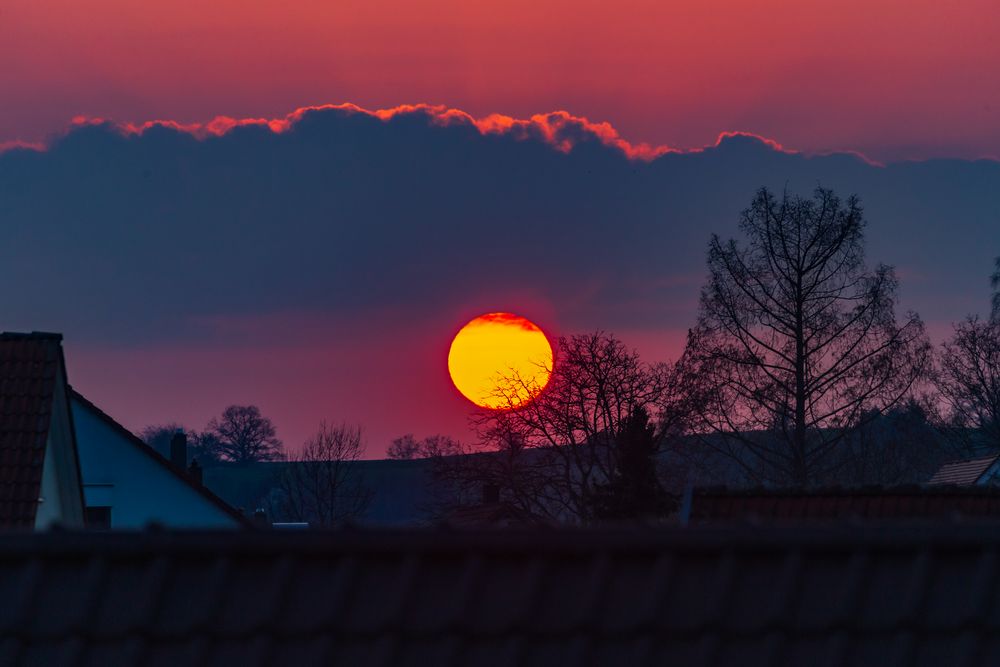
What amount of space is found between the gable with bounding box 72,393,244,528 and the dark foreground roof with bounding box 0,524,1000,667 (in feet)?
84.7

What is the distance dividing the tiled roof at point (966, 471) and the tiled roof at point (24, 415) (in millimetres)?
27107

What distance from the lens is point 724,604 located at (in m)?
3.19

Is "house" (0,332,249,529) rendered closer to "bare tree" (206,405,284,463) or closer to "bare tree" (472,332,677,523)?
"bare tree" (472,332,677,523)

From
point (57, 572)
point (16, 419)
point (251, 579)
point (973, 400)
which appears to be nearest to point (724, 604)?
point (251, 579)

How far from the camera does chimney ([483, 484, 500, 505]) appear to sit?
153 ft

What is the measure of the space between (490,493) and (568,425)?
4.42m

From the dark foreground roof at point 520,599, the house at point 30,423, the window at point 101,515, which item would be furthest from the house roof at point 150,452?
the dark foreground roof at point 520,599

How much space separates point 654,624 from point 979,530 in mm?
995

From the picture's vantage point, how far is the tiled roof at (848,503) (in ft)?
51.4

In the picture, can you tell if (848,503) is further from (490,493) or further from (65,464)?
(490,493)

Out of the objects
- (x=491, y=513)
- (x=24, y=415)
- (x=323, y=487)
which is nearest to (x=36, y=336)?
(x=24, y=415)

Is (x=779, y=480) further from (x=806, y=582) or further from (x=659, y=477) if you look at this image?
(x=806, y=582)

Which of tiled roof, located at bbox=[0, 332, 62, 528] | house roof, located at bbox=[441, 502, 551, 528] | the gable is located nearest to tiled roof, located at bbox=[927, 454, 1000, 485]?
house roof, located at bbox=[441, 502, 551, 528]

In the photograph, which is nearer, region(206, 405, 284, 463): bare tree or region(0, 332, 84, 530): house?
region(0, 332, 84, 530): house
